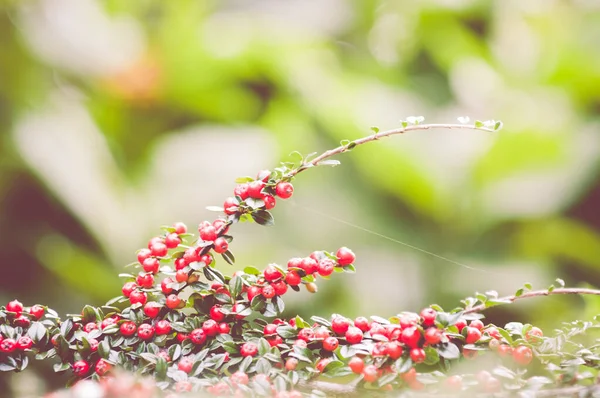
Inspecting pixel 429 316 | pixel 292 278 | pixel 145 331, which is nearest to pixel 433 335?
pixel 429 316

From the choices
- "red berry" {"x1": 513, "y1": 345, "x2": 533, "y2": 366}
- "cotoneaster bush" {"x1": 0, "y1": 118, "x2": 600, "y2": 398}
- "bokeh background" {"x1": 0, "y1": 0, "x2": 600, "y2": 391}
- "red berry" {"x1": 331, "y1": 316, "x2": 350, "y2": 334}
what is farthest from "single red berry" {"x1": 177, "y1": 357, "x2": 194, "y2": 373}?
"bokeh background" {"x1": 0, "y1": 0, "x2": 600, "y2": 391}

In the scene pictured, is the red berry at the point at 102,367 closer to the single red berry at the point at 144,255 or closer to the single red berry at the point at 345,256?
the single red berry at the point at 144,255

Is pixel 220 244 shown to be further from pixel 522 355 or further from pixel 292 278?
pixel 522 355

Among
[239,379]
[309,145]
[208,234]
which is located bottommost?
[239,379]

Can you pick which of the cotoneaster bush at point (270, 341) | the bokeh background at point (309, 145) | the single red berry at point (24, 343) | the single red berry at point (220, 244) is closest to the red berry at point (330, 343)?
the cotoneaster bush at point (270, 341)

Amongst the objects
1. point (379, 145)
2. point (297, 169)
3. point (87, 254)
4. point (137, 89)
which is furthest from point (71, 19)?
point (297, 169)

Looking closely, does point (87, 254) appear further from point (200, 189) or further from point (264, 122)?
point (264, 122)
